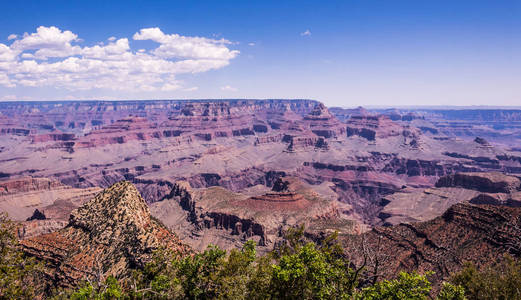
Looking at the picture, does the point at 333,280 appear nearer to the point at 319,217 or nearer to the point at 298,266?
the point at 298,266

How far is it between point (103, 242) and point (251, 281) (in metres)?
30.1

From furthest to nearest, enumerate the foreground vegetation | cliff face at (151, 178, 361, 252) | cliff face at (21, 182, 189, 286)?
cliff face at (151, 178, 361, 252)
cliff face at (21, 182, 189, 286)
the foreground vegetation

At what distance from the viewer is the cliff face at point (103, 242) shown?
42031 mm

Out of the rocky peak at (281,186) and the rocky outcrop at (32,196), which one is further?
the rocky peak at (281,186)

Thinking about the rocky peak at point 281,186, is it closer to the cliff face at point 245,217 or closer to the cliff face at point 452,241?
the cliff face at point 245,217

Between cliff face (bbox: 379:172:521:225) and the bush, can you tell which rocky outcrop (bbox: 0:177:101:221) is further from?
cliff face (bbox: 379:172:521:225)

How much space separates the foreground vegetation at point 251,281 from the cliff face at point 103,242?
12256 millimetres

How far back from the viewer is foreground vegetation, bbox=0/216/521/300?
2316cm

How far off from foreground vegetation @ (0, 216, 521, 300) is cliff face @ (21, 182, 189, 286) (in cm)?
1226

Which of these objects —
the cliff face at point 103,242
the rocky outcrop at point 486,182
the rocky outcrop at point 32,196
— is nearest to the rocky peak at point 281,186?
the rocky outcrop at point 32,196

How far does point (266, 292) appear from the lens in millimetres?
27203

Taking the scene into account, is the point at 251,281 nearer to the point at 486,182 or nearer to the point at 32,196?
the point at 32,196

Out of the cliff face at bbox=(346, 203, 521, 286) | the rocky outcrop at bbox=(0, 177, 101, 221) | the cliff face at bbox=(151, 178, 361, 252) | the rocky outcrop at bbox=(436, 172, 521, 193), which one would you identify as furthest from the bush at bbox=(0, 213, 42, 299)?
the rocky outcrop at bbox=(436, 172, 521, 193)

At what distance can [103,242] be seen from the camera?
4559 centimetres
